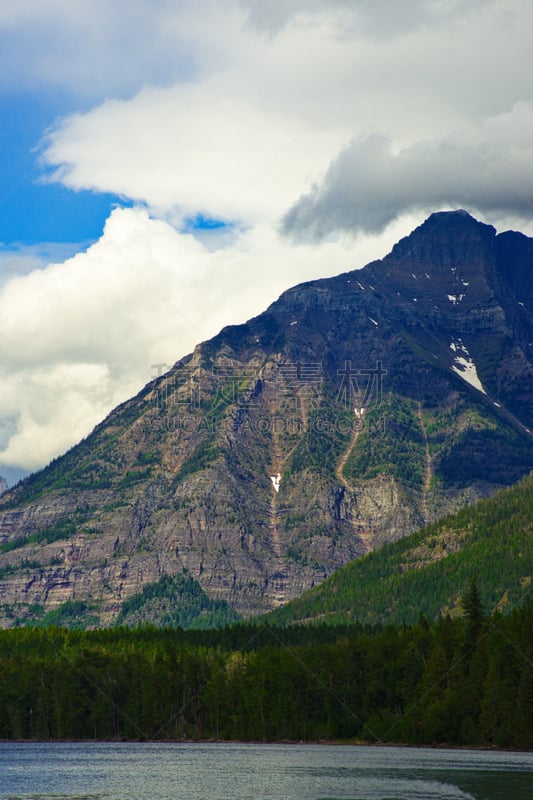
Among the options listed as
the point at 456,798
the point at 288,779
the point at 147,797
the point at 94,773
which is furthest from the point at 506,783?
the point at 94,773

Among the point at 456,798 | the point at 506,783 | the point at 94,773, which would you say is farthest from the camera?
the point at 94,773

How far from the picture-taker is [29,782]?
18025 cm

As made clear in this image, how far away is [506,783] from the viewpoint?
174 meters

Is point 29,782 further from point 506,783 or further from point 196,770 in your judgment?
point 506,783

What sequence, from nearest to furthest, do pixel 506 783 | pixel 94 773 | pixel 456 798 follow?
pixel 456 798 < pixel 506 783 < pixel 94 773

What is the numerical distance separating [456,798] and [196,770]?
53281mm

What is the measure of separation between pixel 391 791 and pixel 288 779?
2078cm

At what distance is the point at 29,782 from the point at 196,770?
29883 mm

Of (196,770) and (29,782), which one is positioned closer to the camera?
(29,782)

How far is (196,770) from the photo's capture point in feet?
655

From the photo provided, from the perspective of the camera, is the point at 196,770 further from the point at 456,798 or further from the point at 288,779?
the point at 456,798

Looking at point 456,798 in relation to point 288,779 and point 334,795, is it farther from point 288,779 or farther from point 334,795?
point 288,779

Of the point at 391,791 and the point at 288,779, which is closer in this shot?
the point at 391,791

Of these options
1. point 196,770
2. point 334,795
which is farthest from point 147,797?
point 196,770
